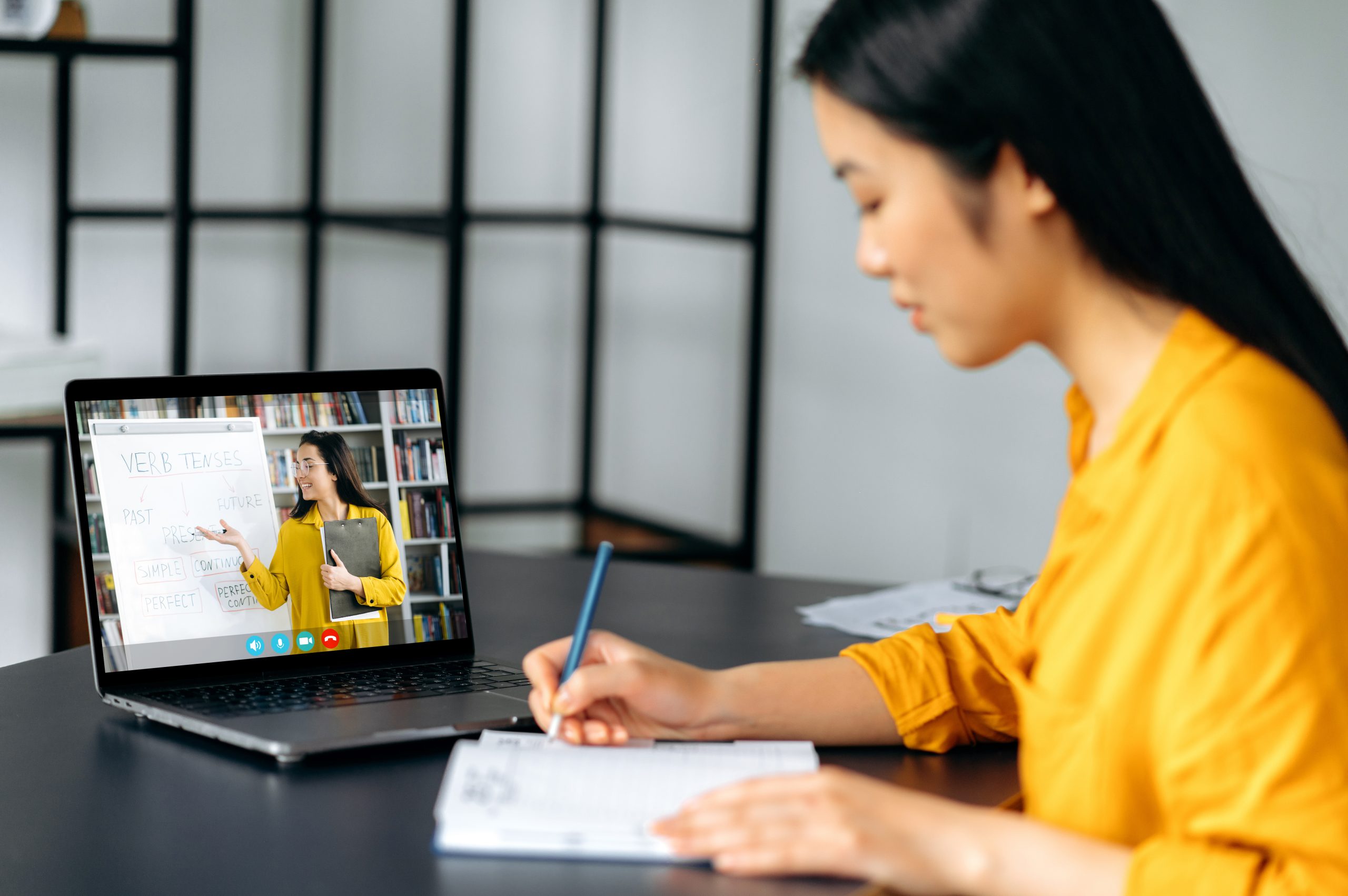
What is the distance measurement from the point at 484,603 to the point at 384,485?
33cm

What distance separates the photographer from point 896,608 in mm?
1538

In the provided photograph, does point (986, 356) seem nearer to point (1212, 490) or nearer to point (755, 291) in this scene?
point (1212, 490)

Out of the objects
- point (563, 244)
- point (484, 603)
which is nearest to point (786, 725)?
point (484, 603)

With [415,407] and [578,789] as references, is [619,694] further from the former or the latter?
[415,407]

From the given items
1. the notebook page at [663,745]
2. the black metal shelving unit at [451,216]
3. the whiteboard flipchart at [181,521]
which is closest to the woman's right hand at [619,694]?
the notebook page at [663,745]

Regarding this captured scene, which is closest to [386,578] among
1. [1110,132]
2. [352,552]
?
[352,552]

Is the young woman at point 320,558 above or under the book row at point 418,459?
under

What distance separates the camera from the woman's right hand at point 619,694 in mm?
1029

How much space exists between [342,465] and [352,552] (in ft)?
0.25

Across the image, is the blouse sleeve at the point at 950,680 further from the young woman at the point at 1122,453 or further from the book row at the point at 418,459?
the book row at the point at 418,459

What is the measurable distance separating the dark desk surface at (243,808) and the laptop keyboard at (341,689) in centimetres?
3

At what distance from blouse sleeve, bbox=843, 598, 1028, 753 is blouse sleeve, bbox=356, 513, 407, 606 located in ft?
1.28

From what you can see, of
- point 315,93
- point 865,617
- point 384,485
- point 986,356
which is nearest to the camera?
point 986,356

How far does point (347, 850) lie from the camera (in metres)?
0.88
